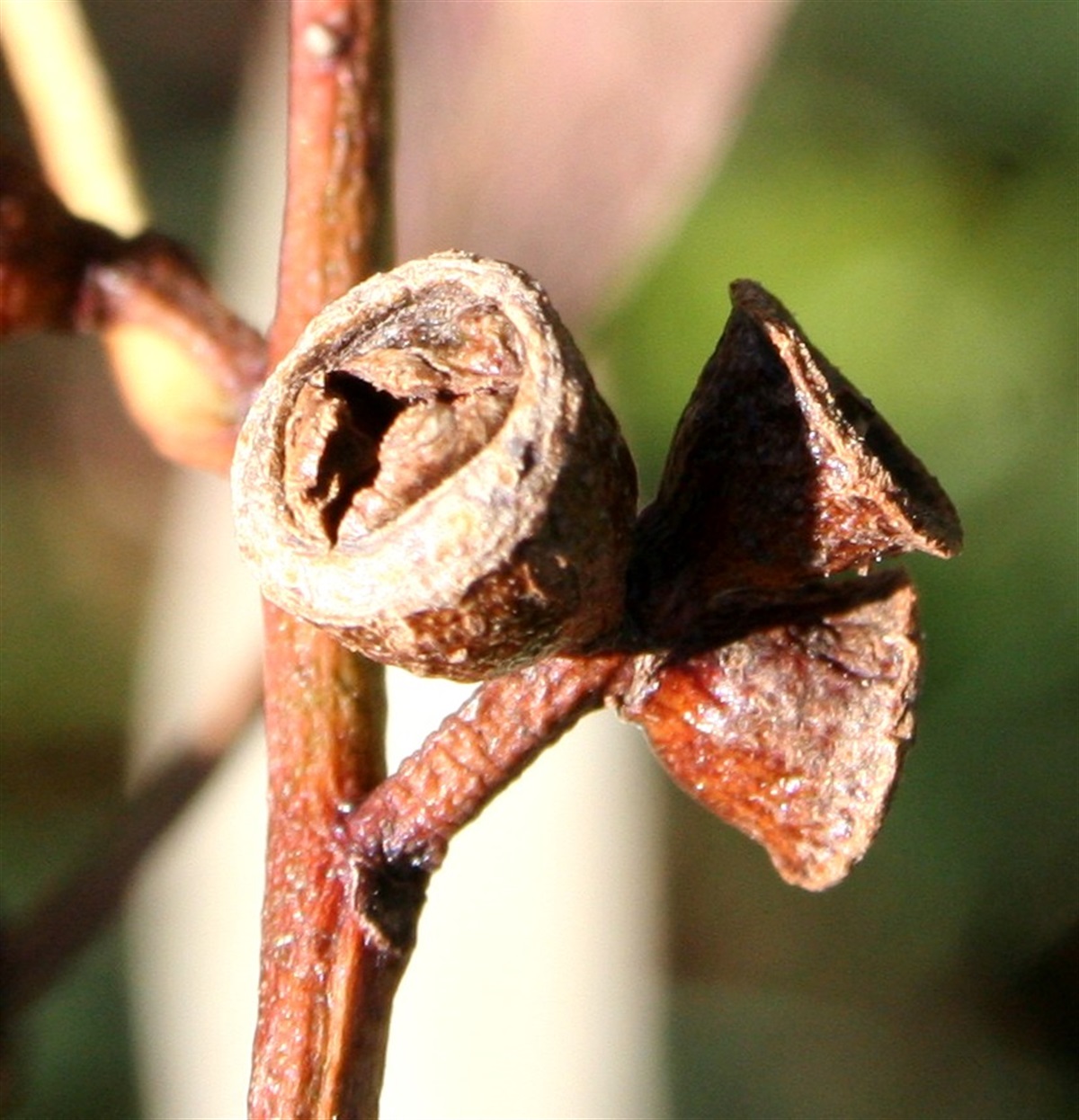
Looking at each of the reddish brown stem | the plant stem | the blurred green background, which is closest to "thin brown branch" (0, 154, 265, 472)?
the plant stem

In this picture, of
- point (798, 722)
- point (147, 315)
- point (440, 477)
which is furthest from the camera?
point (147, 315)

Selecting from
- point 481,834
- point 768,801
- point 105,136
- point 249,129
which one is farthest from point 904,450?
point 249,129

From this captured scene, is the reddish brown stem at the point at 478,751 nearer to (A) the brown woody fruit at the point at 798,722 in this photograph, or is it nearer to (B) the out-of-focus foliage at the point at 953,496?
(A) the brown woody fruit at the point at 798,722

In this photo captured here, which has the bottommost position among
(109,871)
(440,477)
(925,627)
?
(109,871)

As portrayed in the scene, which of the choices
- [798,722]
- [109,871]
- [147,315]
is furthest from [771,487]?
[109,871]

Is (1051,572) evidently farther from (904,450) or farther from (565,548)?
(565,548)

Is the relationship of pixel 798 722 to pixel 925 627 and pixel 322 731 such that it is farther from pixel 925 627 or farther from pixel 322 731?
pixel 925 627
